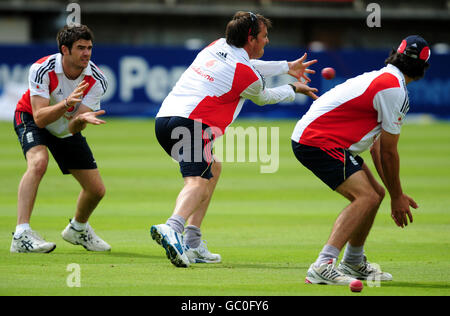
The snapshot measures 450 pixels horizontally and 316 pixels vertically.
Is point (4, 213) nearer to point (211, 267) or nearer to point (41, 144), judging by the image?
point (41, 144)

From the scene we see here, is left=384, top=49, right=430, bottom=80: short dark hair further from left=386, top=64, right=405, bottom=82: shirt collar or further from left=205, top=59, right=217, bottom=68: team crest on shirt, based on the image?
left=205, top=59, right=217, bottom=68: team crest on shirt

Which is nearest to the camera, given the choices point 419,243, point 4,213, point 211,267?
point 211,267

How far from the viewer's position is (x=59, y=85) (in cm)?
860

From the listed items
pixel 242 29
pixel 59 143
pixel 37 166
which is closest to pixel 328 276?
pixel 242 29

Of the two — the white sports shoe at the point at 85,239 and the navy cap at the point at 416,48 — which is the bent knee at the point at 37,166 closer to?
the white sports shoe at the point at 85,239

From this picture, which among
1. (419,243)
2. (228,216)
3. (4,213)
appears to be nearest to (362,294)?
(419,243)

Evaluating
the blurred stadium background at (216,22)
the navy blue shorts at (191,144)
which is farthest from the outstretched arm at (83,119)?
the blurred stadium background at (216,22)

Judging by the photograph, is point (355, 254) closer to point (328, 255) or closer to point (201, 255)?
point (328, 255)

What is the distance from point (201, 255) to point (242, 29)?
2.36 metres

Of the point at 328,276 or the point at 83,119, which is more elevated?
the point at 83,119

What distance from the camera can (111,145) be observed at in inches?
832

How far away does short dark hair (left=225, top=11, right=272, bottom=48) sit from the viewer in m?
7.92

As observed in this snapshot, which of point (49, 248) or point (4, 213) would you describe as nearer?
point (49, 248)
